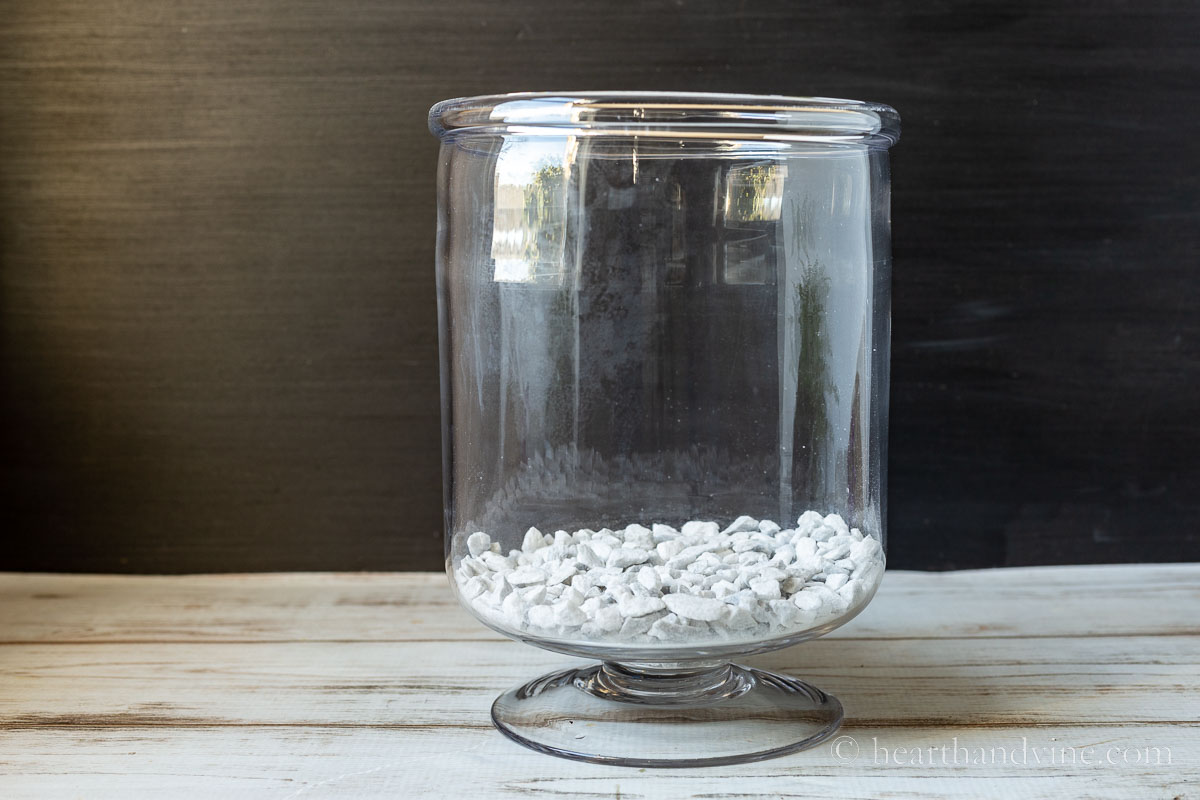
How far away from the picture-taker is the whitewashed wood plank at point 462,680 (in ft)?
2.69

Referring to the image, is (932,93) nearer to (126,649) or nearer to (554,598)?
(554,598)

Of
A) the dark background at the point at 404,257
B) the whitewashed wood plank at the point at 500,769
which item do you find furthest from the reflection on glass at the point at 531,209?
the dark background at the point at 404,257

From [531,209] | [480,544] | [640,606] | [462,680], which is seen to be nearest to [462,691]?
[462,680]

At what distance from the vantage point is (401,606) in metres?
1.11

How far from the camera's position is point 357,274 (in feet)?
3.82

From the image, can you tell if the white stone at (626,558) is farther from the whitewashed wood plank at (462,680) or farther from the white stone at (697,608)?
the whitewashed wood plank at (462,680)

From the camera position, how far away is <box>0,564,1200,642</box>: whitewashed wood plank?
3.35 feet

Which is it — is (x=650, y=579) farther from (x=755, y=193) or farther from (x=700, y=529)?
(x=755, y=193)

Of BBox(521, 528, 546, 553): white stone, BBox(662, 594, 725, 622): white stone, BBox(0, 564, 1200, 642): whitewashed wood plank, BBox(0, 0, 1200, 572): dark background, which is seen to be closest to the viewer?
BBox(662, 594, 725, 622): white stone

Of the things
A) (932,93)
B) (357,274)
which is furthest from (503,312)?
(932,93)

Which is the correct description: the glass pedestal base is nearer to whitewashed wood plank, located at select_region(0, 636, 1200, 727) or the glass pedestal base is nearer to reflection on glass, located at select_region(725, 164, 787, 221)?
whitewashed wood plank, located at select_region(0, 636, 1200, 727)

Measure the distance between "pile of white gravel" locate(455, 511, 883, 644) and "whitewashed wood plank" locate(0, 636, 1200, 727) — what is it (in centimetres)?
12

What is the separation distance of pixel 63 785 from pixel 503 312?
399 millimetres

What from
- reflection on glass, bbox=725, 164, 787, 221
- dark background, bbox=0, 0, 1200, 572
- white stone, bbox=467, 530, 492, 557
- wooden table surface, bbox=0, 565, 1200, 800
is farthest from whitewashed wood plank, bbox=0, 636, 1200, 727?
reflection on glass, bbox=725, 164, 787, 221
